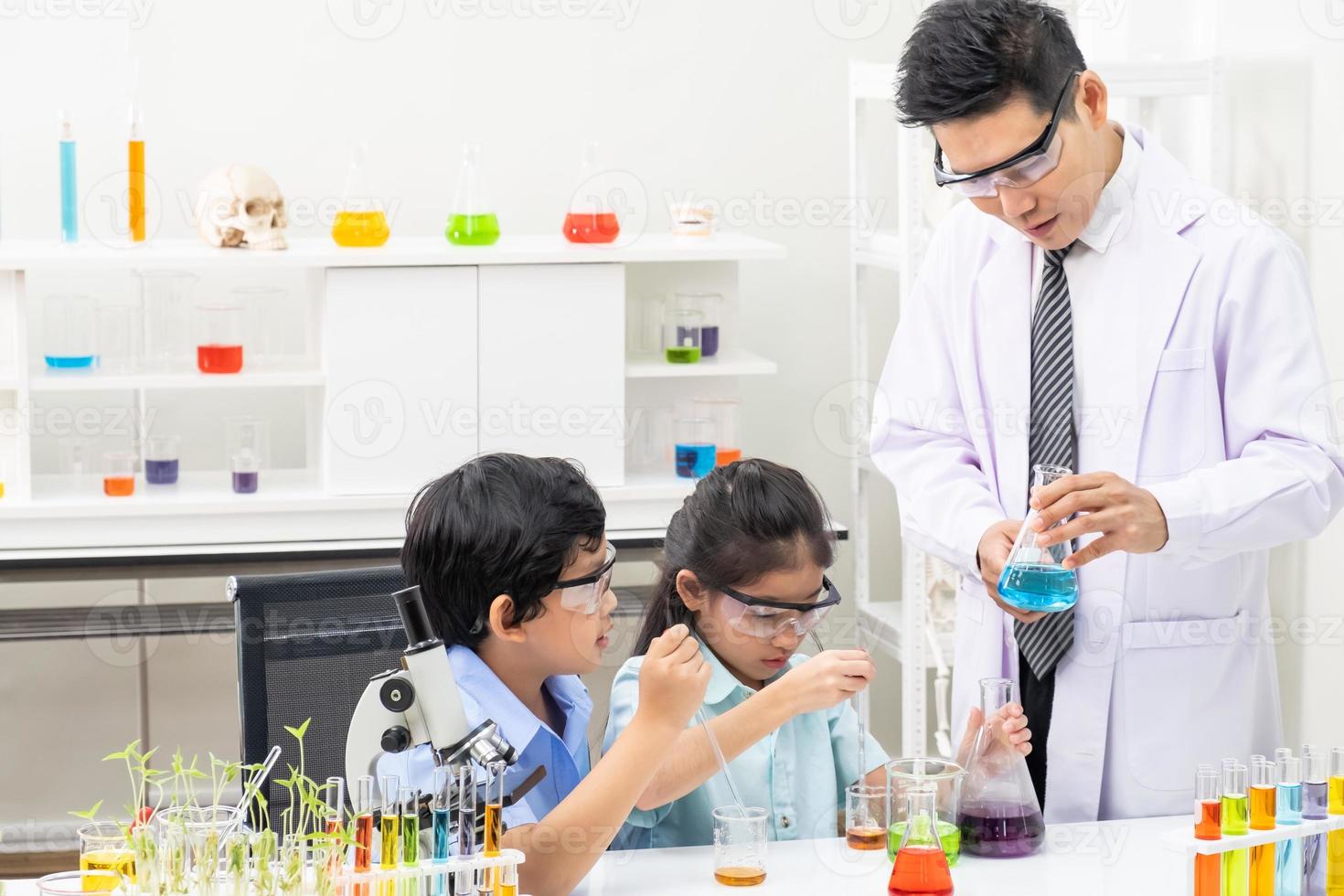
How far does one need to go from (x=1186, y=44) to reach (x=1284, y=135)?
1.39 feet

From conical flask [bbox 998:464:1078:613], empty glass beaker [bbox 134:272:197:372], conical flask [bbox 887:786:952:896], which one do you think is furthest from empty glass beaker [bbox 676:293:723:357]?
conical flask [bbox 887:786:952:896]

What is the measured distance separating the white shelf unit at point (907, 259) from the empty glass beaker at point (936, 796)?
1647 millimetres

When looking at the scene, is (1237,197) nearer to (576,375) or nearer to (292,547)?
(576,375)

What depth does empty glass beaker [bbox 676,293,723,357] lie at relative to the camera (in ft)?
10.9

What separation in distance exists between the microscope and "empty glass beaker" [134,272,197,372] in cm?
195

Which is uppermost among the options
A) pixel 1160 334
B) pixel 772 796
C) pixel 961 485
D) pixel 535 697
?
pixel 1160 334

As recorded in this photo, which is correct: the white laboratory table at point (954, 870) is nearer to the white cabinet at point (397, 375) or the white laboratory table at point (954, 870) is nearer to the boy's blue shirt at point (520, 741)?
the boy's blue shirt at point (520, 741)

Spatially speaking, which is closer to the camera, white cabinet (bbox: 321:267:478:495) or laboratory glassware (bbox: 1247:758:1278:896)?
laboratory glassware (bbox: 1247:758:1278:896)

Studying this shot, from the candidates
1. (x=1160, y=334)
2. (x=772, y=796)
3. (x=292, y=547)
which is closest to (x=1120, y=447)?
(x=1160, y=334)

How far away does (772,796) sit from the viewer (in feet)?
6.06

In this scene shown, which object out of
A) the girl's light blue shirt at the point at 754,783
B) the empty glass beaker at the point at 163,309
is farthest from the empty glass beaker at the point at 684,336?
the girl's light blue shirt at the point at 754,783

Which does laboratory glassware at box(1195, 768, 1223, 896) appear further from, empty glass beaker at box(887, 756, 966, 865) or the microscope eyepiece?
the microscope eyepiece

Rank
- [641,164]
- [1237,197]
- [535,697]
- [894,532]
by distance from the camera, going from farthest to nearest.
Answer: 1. [894,532]
2. [641,164]
3. [1237,197]
4. [535,697]

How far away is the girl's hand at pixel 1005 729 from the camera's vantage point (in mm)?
1622
